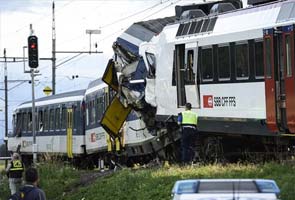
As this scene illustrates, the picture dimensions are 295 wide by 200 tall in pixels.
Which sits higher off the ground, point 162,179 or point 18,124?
point 18,124

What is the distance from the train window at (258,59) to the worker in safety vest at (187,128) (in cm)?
218

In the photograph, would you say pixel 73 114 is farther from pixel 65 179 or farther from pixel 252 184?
pixel 252 184

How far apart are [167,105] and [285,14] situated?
5.66 m

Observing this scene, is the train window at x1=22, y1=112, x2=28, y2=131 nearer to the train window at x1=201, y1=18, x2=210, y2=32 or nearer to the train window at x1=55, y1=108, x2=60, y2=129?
the train window at x1=55, y1=108, x2=60, y2=129

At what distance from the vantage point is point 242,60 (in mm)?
16172

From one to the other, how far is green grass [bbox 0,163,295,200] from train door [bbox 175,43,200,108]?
2.55m

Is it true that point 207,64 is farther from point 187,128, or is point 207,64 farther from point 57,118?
point 57,118

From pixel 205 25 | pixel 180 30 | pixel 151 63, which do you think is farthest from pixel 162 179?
pixel 151 63

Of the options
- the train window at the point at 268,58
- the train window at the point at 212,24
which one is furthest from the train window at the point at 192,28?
the train window at the point at 268,58

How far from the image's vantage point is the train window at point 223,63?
16688 millimetres

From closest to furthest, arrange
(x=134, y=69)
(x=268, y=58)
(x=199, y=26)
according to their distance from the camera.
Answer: (x=268, y=58), (x=199, y=26), (x=134, y=69)

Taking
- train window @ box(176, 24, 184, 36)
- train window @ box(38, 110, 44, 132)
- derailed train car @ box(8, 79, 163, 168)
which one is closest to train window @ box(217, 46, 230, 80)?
train window @ box(176, 24, 184, 36)

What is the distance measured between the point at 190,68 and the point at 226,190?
42.4ft

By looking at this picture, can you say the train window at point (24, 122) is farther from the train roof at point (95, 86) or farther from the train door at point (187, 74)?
the train door at point (187, 74)
